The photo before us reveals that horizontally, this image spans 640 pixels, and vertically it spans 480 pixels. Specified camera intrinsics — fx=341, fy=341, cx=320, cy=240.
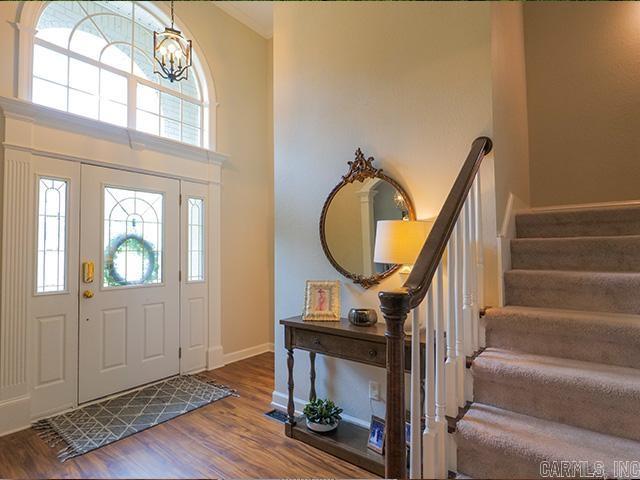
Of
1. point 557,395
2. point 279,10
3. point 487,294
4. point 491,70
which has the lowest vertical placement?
point 557,395

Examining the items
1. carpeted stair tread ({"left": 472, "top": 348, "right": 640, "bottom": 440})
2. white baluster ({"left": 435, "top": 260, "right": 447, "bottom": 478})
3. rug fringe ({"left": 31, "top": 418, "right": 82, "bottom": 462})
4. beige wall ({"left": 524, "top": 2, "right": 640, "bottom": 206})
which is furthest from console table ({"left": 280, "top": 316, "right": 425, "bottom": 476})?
beige wall ({"left": 524, "top": 2, "right": 640, "bottom": 206})

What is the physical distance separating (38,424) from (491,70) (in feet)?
12.4

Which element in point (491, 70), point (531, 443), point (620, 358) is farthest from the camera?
point (491, 70)

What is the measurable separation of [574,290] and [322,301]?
147cm

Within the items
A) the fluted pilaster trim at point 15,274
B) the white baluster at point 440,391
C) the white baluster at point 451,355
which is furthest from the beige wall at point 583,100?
the fluted pilaster trim at point 15,274

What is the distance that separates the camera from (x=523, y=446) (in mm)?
1223

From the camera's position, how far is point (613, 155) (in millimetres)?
2859

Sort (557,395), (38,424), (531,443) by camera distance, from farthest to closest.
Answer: (38,424)
(557,395)
(531,443)

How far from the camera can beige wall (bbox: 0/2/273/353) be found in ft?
12.4

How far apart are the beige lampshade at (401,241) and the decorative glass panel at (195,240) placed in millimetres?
2248

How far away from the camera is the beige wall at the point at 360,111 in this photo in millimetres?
2078

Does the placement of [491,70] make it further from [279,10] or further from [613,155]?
[279,10]

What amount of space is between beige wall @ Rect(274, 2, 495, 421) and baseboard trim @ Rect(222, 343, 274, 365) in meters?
1.20

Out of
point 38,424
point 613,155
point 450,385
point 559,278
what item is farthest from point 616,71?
point 38,424
